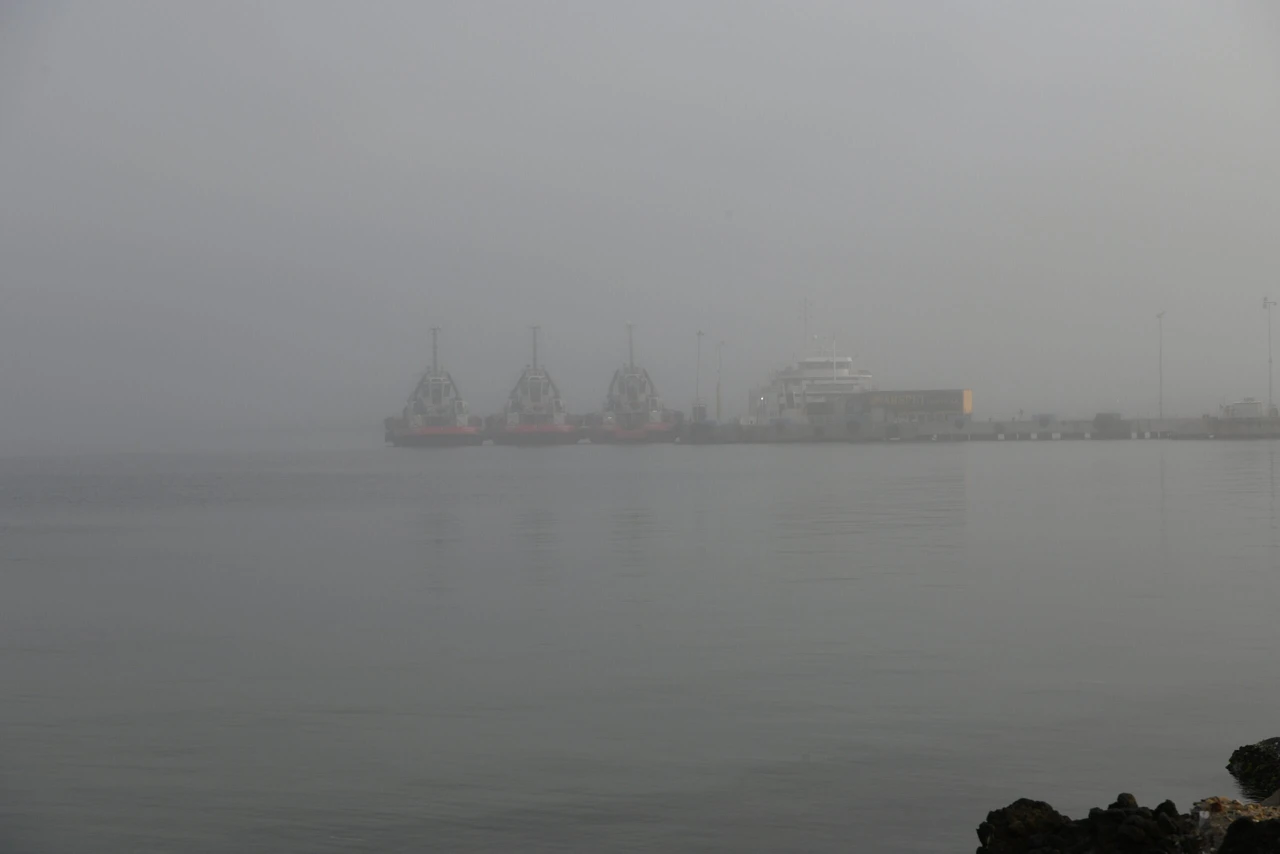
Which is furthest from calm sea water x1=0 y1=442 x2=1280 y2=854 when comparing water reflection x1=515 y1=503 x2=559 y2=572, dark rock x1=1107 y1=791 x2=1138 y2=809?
dark rock x1=1107 y1=791 x2=1138 y2=809

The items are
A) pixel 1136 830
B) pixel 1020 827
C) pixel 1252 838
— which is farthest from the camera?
pixel 1020 827

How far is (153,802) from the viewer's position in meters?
5.25

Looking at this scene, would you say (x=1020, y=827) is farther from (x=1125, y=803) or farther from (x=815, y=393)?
(x=815, y=393)

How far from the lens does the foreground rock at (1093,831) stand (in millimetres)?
3775

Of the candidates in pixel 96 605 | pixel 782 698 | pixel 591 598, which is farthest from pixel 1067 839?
pixel 96 605

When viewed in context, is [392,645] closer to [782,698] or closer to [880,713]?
[782,698]

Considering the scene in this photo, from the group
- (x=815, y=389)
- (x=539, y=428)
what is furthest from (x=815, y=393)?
(x=539, y=428)

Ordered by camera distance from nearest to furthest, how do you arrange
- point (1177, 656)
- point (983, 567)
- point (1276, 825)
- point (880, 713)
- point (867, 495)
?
1. point (1276, 825)
2. point (880, 713)
3. point (1177, 656)
4. point (983, 567)
5. point (867, 495)

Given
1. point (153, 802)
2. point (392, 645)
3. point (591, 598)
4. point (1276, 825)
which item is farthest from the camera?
point (591, 598)

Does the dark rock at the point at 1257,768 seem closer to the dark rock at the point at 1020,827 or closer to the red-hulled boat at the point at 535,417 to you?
the dark rock at the point at 1020,827

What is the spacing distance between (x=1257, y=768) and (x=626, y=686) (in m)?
3.39

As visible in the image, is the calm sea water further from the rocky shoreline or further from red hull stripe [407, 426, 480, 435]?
red hull stripe [407, 426, 480, 435]

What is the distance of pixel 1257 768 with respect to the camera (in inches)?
201

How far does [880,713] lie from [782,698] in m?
0.59
